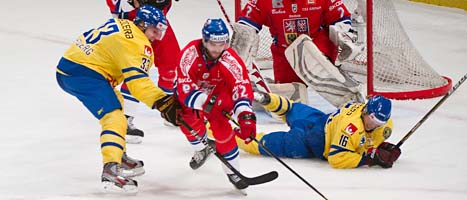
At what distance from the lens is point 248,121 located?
15.3ft

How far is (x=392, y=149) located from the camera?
524 centimetres

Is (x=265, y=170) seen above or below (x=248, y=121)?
below

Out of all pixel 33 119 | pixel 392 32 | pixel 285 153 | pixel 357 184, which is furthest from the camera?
pixel 392 32

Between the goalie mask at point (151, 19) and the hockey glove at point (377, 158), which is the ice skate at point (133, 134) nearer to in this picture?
the goalie mask at point (151, 19)

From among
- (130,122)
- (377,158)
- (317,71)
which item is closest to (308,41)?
(317,71)

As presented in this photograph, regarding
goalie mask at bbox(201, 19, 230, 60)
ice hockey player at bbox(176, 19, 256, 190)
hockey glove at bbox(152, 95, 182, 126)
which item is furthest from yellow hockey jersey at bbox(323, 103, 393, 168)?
hockey glove at bbox(152, 95, 182, 126)

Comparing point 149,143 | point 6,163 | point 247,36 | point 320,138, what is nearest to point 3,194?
point 6,163

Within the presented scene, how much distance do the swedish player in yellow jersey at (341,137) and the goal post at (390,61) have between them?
1.06m

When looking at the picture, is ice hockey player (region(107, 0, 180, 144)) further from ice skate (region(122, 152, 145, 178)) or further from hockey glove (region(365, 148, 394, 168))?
hockey glove (region(365, 148, 394, 168))

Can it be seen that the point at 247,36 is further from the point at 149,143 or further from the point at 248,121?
the point at 248,121

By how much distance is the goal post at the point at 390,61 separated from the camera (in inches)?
254

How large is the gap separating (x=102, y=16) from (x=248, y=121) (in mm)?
4673

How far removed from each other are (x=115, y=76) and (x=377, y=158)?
125 centimetres

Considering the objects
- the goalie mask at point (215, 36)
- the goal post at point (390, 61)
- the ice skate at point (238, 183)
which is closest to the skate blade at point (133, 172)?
the ice skate at point (238, 183)
